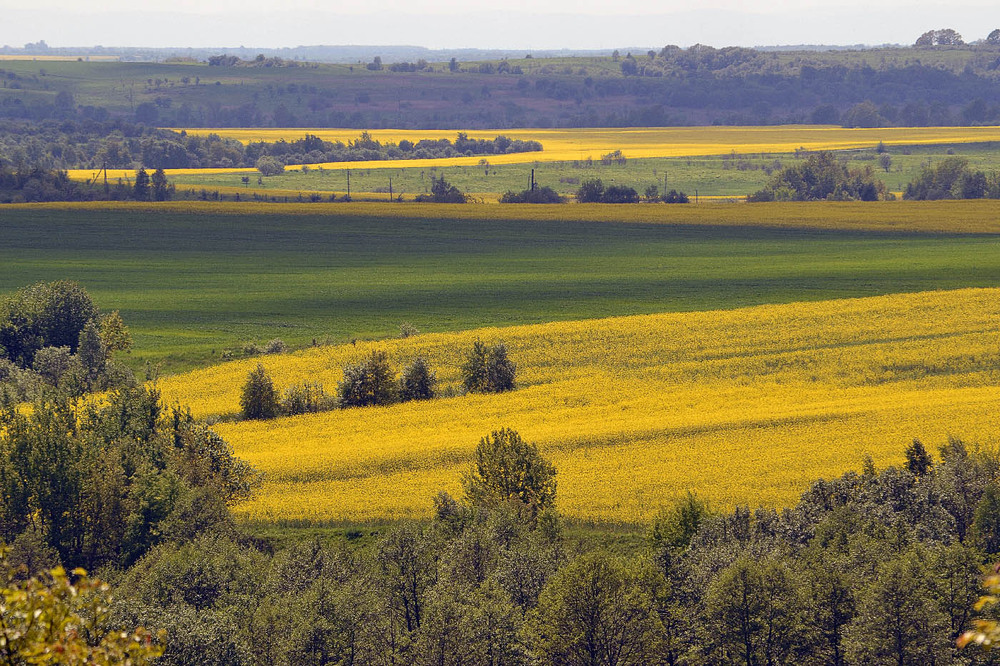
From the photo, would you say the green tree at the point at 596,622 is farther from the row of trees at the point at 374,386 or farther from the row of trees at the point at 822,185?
the row of trees at the point at 822,185

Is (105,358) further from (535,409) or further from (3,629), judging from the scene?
(3,629)

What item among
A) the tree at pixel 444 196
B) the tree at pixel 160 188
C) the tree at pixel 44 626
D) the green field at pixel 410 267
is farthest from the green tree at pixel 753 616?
the tree at pixel 160 188

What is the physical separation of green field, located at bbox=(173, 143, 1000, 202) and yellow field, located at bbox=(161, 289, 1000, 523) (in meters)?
75.7

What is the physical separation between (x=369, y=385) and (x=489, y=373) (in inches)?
270

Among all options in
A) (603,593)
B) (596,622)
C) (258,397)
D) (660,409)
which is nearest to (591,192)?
(660,409)

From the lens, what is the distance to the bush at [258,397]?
62062mm

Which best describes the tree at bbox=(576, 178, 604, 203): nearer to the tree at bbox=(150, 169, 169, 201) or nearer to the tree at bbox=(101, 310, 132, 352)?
the tree at bbox=(150, 169, 169, 201)

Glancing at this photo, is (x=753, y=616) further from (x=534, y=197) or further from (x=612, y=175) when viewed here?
(x=612, y=175)

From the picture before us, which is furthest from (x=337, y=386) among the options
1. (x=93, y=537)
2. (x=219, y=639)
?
(x=219, y=639)

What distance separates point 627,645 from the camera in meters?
35.0

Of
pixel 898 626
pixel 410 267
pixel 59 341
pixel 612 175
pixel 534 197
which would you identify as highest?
pixel 612 175

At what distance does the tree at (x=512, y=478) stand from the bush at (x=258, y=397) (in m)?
19.2

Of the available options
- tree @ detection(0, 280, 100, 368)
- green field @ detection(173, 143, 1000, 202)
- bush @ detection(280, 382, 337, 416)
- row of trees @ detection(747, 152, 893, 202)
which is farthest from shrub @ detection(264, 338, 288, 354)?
row of trees @ detection(747, 152, 893, 202)

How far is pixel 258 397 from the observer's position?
62.3 m
